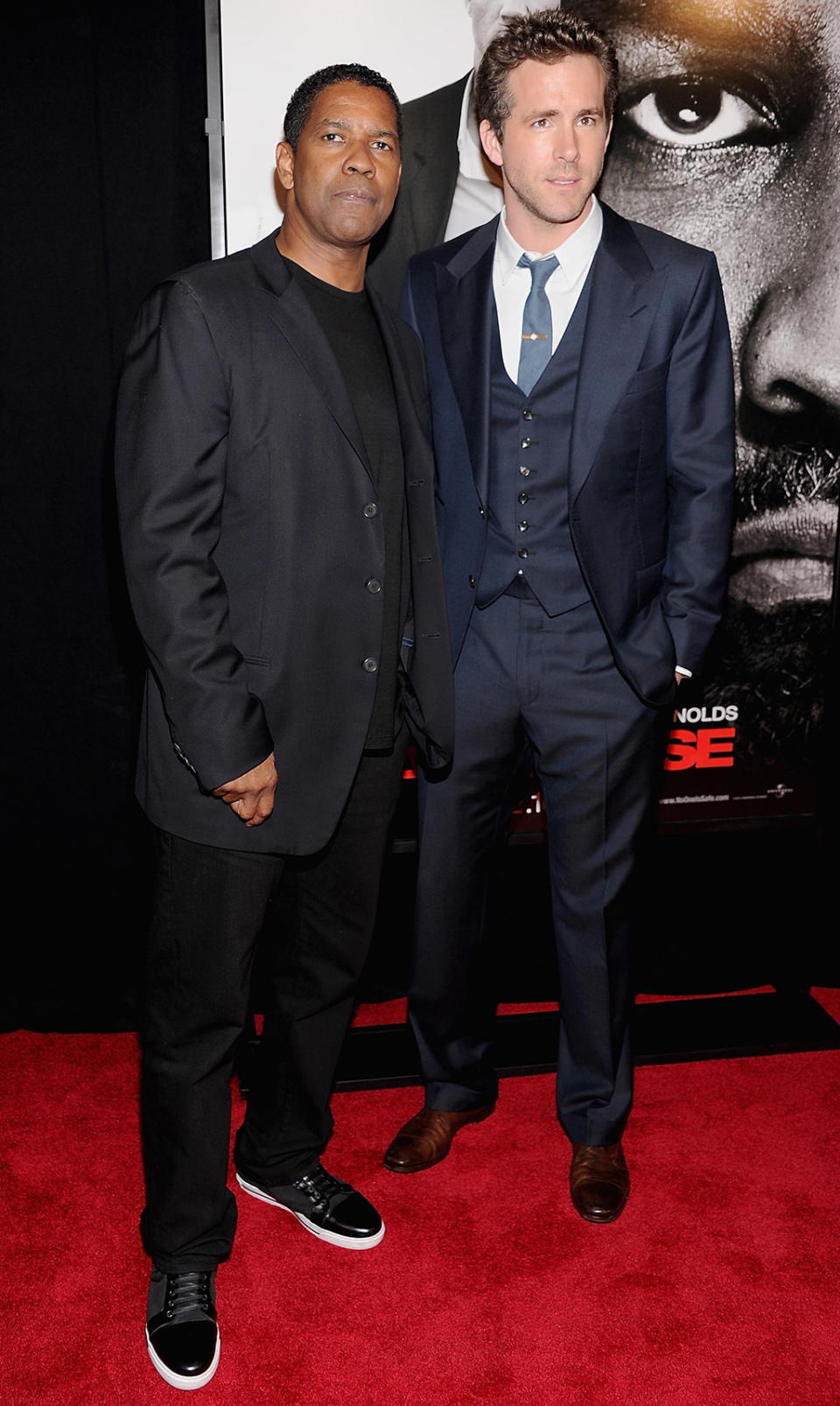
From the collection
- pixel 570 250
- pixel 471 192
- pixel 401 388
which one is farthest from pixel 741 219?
pixel 401 388

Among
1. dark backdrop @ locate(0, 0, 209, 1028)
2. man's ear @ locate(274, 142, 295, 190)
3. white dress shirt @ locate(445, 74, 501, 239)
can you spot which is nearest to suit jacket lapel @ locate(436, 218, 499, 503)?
white dress shirt @ locate(445, 74, 501, 239)

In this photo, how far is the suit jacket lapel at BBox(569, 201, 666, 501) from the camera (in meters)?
2.07

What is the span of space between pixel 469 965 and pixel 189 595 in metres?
1.07

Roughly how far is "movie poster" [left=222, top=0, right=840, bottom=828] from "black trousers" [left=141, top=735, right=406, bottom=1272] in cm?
81

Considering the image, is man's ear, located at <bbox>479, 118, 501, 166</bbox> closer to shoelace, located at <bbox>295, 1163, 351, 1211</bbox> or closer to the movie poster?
the movie poster

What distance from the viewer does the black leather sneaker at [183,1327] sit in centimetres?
188

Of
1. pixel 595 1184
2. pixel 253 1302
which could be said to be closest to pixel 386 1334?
pixel 253 1302

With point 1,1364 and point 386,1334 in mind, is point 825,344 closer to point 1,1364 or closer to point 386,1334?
point 386,1334

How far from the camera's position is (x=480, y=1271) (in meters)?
2.16

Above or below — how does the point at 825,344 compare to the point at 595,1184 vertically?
above

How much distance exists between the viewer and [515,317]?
7.13 ft

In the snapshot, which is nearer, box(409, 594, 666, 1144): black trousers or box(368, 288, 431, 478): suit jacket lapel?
box(368, 288, 431, 478): suit jacket lapel

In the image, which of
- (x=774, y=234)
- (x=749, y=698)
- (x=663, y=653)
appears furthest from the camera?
(x=749, y=698)

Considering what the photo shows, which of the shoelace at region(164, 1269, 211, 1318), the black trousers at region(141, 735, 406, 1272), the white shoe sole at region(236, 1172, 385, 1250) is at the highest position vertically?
the black trousers at region(141, 735, 406, 1272)
